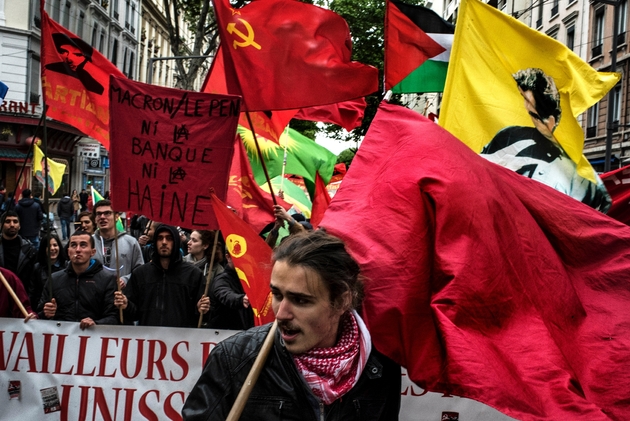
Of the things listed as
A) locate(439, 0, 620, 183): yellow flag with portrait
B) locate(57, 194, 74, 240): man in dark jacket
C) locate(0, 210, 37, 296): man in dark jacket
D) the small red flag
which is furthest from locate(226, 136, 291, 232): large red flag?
locate(57, 194, 74, 240): man in dark jacket

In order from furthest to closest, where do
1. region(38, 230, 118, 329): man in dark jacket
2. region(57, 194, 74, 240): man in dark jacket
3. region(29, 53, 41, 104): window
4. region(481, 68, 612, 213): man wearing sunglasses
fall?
region(29, 53, 41, 104): window < region(57, 194, 74, 240): man in dark jacket < region(38, 230, 118, 329): man in dark jacket < region(481, 68, 612, 213): man wearing sunglasses

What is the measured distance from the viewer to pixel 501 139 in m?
4.69

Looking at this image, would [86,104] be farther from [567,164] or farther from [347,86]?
[567,164]

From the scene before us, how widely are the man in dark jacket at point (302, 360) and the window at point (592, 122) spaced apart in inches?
1190

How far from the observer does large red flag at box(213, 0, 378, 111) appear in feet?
17.6

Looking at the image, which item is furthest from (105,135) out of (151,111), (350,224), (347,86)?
(350,224)

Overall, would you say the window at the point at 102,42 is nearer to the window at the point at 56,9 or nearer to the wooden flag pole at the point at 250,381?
the window at the point at 56,9

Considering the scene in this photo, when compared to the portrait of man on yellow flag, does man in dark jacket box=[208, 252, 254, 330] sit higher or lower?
lower

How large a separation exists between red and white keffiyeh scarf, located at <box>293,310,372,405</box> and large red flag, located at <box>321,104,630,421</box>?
123mm

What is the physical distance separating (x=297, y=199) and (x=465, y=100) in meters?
7.52

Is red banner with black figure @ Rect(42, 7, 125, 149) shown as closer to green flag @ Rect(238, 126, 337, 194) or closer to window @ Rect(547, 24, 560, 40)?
green flag @ Rect(238, 126, 337, 194)

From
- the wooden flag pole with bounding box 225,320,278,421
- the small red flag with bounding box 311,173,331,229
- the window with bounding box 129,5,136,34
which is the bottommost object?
the wooden flag pole with bounding box 225,320,278,421

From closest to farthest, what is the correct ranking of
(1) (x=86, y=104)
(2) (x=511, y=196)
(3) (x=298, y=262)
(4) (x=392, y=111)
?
(3) (x=298, y=262) → (2) (x=511, y=196) → (4) (x=392, y=111) → (1) (x=86, y=104)

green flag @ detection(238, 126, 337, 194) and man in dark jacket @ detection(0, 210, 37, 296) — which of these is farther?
green flag @ detection(238, 126, 337, 194)
